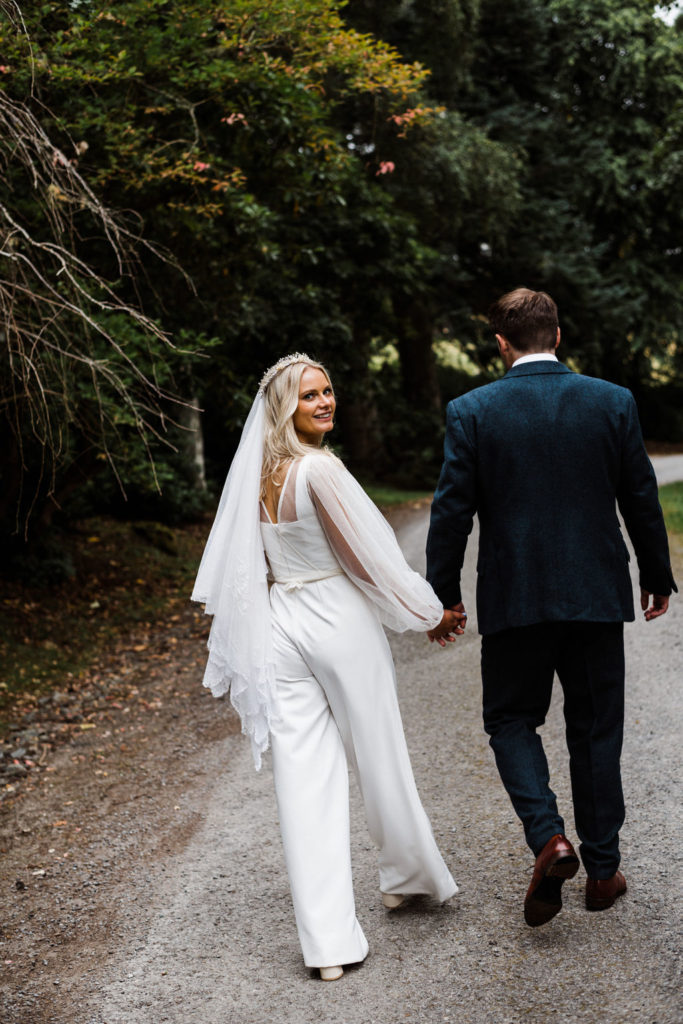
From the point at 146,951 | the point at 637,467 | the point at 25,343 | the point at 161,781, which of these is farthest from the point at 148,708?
the point at 637,467

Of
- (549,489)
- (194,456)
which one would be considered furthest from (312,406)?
(194,456)

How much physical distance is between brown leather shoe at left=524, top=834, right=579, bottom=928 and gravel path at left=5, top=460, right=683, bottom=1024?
145 millimetres

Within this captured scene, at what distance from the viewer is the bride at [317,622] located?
12.2 feet

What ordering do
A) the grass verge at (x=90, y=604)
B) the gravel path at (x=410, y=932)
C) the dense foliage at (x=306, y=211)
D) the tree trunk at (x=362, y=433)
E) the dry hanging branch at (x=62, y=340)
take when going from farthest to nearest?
1. the tree trunk at (x=362, y=433)
2. the grass verge at (x=90, y=604)
3. the dense foliage at (x=306, y=211)
4. the dry hanging branch at (x=62, y=340)
5. the gravel path at (x=410, y=932)

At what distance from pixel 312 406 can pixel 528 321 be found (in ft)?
2.82

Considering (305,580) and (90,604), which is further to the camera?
(90,604)

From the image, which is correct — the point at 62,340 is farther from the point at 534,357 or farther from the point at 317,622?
the point at 534,357

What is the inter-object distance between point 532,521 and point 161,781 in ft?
10.8

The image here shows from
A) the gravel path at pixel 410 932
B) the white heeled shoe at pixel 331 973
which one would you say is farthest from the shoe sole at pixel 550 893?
the white heeled shoe at pixel 331 973

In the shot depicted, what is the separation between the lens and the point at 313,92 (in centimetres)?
892

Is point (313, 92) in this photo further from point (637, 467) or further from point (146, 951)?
point (146, 951)

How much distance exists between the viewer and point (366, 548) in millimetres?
3744

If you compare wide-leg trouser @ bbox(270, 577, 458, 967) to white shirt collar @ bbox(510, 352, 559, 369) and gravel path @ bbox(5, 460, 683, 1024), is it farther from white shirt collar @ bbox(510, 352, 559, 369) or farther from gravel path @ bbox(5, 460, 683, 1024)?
white shirt collar @ bbox(510, 352, 559, 369)

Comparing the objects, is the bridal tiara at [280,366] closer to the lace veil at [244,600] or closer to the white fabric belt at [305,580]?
the lace veil at [244,600]
